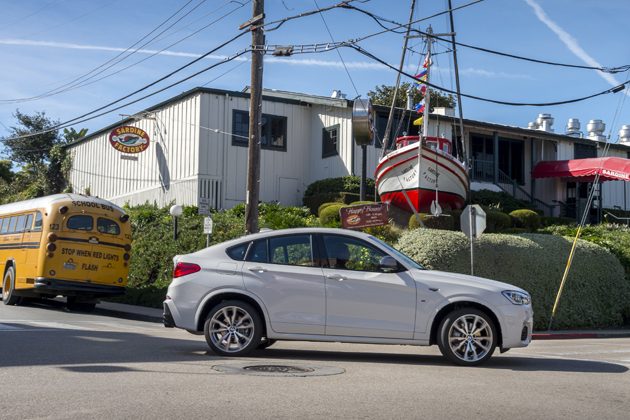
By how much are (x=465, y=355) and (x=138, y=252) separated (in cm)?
1481

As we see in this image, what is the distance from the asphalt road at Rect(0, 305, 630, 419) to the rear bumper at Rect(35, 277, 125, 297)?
5.71 metres

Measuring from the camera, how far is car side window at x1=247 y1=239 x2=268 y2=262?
27.4 feet

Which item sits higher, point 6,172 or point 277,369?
point 6,172

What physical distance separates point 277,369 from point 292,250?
180 centimetres

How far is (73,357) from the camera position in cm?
764

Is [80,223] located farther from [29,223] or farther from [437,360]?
[437,360]

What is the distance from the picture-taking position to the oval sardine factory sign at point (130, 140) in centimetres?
2728

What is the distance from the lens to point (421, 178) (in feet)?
68.5

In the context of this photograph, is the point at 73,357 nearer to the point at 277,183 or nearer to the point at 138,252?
the point at 138,252

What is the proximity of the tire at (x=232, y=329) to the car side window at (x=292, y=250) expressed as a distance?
0.77 m

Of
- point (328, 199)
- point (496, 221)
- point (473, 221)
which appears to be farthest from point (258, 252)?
point (328, 199)

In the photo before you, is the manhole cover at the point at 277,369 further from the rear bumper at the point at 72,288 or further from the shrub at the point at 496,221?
the shrub at the point at 496,221

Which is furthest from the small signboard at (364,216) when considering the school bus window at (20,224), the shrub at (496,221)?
the school bus window at (20,224)

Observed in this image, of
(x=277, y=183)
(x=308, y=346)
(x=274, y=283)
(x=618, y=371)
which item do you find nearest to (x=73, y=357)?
(x=274, y=283)
